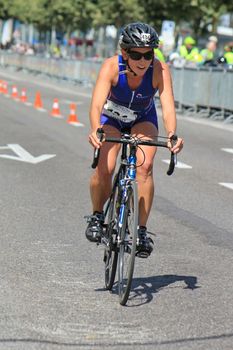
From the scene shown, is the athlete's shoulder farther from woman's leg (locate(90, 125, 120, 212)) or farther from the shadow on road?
the shadow on road

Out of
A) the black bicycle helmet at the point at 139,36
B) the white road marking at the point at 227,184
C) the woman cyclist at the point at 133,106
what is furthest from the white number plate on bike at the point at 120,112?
the white road marking at the point at 227,184

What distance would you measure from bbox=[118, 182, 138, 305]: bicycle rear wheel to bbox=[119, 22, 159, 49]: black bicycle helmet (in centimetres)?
91

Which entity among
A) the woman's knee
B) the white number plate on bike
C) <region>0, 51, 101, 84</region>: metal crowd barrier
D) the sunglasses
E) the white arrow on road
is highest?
the sunglasses

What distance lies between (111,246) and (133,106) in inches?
38.3

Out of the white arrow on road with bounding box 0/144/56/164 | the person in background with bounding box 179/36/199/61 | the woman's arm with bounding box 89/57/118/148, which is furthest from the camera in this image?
the person in background with bounding box 179/36/199/61

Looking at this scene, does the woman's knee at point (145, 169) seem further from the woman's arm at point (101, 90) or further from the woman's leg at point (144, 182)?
the woman's arm at point (101, 90)

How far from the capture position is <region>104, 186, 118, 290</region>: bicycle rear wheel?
6367 millimetres

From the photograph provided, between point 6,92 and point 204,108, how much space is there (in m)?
12.8

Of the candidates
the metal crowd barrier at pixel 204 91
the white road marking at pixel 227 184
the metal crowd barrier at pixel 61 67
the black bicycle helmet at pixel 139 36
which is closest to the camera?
the black bicycle helmet at pixel 139 36

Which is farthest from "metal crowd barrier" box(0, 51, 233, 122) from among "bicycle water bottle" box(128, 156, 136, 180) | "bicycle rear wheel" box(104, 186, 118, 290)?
"bicycle water bottle" box(128, 156, 136, 180)

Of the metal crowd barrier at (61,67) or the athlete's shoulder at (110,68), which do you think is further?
the metal crowd barrier at (61,67)

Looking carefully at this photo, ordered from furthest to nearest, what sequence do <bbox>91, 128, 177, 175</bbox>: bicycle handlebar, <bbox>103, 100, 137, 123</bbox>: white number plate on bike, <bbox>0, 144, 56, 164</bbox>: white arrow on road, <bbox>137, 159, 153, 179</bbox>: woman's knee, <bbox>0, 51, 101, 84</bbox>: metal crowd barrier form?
1. <bbox>0, 51, 101, 84</bbox>: metal crowd barrier
2. <bbox>0, 144, 56, 164</bbox>: white arrow on road
3. <bbox>103, 100, 137, 123</bbox>: white number plate on bike
4. <bbox>137, 159, 153, 179</bbox>: woman's knee
5. <bbox>91, 128, 177, 175</bbox>: bicycle handlebar

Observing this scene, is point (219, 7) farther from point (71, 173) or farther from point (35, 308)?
point (35, 308)

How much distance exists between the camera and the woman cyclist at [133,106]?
6277 mm
